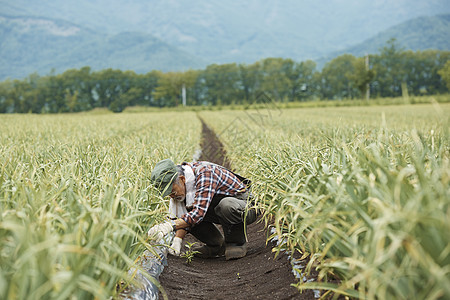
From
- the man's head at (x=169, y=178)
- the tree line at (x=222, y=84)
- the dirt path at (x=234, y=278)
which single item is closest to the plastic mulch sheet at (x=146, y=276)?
the dirt path at (x=234, y=278)

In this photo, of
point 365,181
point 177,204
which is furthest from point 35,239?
point 177,204

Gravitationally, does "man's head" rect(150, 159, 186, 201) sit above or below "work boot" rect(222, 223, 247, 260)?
above

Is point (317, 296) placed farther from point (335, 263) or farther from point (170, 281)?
point (170, 281)

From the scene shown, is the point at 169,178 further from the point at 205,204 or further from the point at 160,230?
the point at 160,230

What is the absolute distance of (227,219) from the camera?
13.3 feet

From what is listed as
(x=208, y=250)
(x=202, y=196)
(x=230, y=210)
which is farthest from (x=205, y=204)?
(x=208, y=250)

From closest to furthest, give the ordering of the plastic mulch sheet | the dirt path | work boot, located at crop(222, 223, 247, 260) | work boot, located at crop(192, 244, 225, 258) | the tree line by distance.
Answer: the plastic mulch sheet
the dirt path
work boot, located at crop(222, 223, 247, 260)
work boot, located at crop(192, 244, 225, 258)
the tree line

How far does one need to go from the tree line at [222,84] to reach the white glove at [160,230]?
2417 inches

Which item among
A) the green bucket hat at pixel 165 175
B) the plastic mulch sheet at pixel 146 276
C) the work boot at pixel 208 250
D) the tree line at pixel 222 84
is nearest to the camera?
the plastic mulch sheet at pixel 146 276

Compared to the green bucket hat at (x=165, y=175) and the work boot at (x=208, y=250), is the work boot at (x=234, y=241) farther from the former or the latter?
the green bucket hat at (x=165, y=175)

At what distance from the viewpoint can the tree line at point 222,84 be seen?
63875 millimetres

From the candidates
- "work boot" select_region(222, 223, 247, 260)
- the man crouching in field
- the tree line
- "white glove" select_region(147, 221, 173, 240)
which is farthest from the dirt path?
the tree line

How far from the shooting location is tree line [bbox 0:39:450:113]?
63875mm

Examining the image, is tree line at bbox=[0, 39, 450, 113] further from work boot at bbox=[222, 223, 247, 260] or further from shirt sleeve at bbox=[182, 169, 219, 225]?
Answer: shirt sleeve at bbox=[182, 169, 219, 225]
